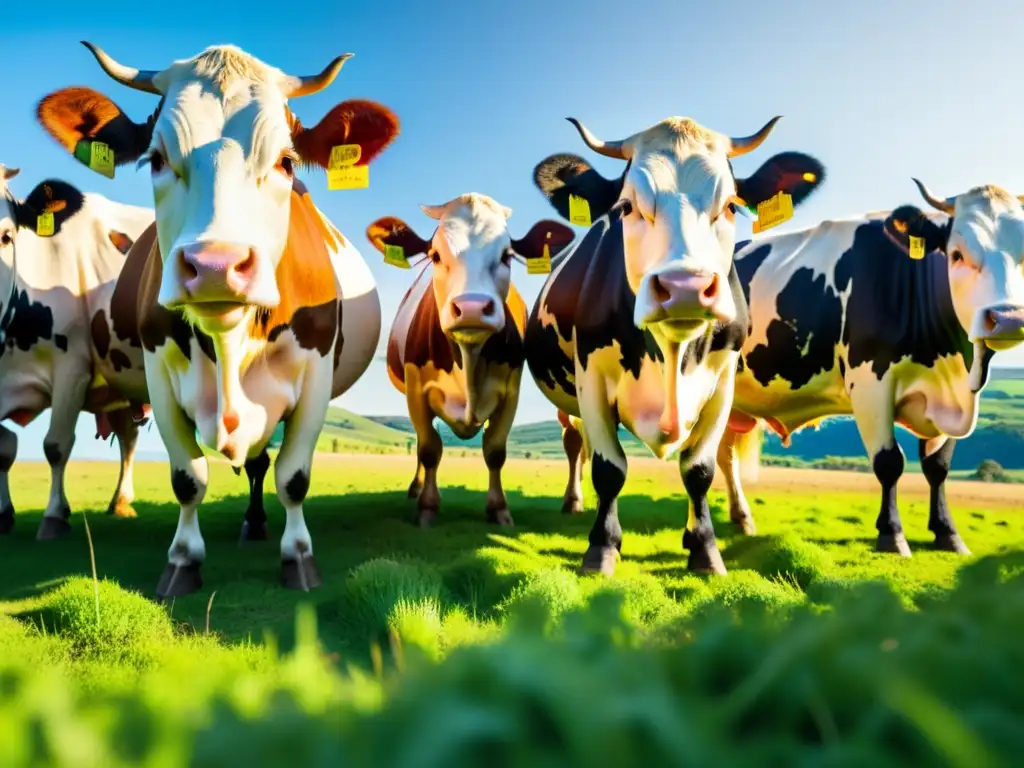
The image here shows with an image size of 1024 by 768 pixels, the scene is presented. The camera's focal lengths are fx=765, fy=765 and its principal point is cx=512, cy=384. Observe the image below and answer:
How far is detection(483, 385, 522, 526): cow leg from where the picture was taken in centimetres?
730

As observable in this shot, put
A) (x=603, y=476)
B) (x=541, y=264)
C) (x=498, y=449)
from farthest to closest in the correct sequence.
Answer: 1. (x=498, y=449)
2. (x=541, y=264)
3. (x=603, y=476)

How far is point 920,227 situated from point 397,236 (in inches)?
186

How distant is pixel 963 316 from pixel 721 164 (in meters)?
2.87

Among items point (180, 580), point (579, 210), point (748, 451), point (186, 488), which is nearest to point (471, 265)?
point (579, 210)

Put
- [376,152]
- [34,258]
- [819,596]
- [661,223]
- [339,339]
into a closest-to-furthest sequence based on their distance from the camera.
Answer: [819,596], [661,223], [376,152], [339,339], [34,258]

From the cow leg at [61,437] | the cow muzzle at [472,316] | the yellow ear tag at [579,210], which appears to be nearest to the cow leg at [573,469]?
the cow muzzle at [472,316]

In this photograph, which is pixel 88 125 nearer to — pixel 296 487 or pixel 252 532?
pixel 296 487

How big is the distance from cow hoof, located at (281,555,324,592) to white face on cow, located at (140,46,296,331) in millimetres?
1489

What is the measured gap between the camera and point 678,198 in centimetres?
453

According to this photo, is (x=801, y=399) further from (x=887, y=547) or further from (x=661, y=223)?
(x=661, y=223)

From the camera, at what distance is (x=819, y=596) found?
312 cm

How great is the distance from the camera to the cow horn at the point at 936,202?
669 cm

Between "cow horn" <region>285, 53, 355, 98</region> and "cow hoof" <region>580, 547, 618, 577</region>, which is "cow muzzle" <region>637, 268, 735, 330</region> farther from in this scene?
"cow horn" <region>285, 53, 355, 98</region>

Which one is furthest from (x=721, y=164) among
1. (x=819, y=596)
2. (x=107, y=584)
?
(x=107, y=584)
